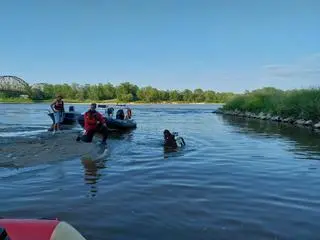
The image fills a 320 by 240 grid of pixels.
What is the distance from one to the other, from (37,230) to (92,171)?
792cm

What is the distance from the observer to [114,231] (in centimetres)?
648

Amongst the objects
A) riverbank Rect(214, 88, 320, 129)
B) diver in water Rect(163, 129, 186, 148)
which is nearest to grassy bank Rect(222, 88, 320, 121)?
riverbank Rect(214, 88, 320, 129)

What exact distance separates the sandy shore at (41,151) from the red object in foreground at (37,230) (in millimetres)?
8670

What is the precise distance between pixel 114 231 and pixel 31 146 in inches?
423

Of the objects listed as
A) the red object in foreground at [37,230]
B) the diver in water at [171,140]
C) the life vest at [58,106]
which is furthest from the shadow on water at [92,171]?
the life vest at [58,106]

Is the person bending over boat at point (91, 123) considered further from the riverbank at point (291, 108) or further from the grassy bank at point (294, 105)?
the grassy bank at point (294, 105)

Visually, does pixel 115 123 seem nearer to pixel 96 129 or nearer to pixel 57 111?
pixel 57 111

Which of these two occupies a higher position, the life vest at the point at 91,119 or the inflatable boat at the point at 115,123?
the life vest at the point at 91,119

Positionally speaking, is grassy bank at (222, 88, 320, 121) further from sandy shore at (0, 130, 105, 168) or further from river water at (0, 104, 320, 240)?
sandy shore at (0, 130, 105, 168)

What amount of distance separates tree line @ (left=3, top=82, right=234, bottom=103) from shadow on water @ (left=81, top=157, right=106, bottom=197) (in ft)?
503

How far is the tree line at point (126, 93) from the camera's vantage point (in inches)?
6791

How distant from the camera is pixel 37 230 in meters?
4.02

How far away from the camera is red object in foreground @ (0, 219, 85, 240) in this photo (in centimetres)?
392

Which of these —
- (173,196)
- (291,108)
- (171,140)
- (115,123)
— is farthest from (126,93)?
(173,196)
